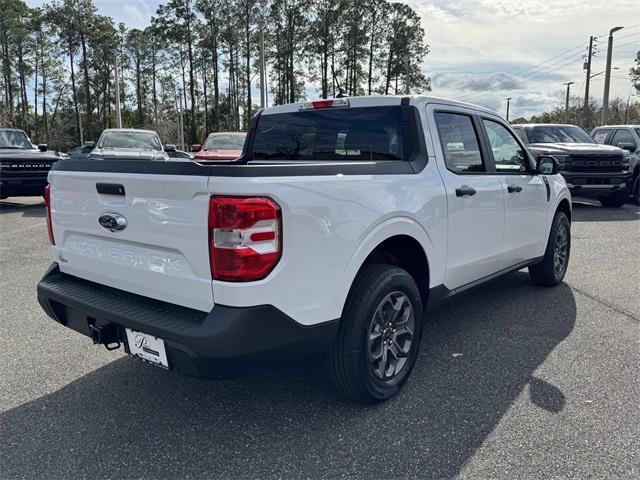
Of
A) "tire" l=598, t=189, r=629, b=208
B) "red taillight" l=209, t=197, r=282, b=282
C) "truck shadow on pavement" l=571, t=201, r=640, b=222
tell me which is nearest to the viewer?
"red taillight" l=209, t=197, r=282, b=282

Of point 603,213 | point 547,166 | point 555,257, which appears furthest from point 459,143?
point 603,213

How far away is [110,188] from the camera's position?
2.71 meters

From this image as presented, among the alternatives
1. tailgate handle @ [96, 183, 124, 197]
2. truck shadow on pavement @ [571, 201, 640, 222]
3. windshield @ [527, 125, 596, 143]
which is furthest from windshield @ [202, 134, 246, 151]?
tailgate handle @ [96, 183, 124, 197]

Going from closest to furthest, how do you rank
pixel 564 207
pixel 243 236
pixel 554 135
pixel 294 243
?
1. pixel 243 236
2. pixel 294 243
3. pixel 564 207
4. pixel 554 135

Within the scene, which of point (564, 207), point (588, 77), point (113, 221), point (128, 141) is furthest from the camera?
point (588, 77)

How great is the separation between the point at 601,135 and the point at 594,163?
364cm

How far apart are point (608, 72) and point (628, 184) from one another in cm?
1952

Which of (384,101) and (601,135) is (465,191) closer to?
(384,101)

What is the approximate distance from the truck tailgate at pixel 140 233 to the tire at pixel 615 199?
40.6ft

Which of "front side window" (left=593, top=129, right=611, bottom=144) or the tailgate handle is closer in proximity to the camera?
the tailgate handle

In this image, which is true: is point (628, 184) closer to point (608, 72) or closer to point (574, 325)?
point (574, 325)

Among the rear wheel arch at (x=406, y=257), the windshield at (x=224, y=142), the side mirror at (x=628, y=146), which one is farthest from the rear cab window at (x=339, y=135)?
the side mirror at (x=628, y=146)

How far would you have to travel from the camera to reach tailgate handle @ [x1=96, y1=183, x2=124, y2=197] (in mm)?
2655

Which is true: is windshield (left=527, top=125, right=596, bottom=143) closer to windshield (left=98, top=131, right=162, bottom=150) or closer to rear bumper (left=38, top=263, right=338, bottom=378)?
windshield (left=98, top=131, right=162, bottom=150)
